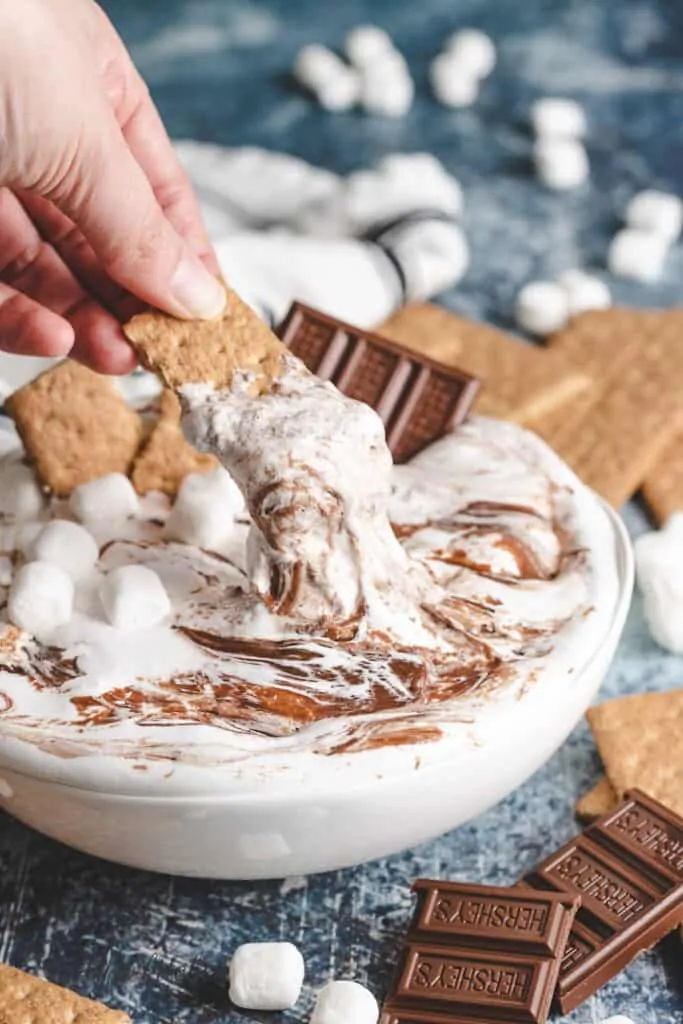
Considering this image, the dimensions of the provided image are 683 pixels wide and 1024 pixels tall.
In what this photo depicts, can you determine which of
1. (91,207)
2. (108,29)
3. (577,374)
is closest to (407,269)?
(577,374)

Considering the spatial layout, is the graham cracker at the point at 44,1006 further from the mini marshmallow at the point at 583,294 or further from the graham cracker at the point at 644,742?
the mini marshmallow at the point at 583,294

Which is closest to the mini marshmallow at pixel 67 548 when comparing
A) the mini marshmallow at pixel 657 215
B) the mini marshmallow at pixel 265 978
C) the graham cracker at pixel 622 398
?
the mini marshmallow at pixel 265 978

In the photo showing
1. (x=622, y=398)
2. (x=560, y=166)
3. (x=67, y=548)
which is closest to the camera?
(x=67, y=548)

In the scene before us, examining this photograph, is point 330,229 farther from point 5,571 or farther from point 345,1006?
point 345,1006

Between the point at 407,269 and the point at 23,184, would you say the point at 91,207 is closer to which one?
the point at 23,184

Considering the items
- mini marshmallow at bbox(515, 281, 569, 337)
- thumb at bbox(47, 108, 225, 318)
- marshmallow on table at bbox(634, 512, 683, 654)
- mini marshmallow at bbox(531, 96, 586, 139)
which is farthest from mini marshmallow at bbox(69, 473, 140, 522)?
mini marshmallow at bbox(531, 96, 586, 139)

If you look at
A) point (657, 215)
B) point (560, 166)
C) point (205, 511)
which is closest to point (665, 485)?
point (657, 215)
